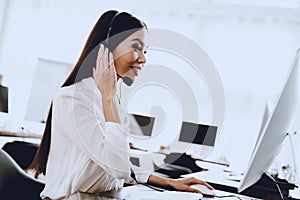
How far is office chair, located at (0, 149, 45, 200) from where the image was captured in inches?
61.2

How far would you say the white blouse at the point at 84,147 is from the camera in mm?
1271

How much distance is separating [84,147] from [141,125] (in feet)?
4.17

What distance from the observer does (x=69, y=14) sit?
3691 mm

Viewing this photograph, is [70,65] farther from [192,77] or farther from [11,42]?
[192,77]

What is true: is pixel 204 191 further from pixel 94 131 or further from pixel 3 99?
pixel 3 99

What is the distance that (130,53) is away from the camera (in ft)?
5.23

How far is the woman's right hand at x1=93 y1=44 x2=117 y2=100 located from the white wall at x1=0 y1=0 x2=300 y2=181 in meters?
1.96

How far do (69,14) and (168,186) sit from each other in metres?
2.63

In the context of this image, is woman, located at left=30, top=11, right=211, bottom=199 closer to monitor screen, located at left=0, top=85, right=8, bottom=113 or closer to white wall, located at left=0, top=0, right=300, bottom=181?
white wall, located at left=0, top=0, right=300, bottom=181

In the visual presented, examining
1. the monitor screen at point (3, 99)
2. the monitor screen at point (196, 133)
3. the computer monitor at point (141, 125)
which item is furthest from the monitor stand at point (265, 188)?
the monitor screen at point (3, 99)

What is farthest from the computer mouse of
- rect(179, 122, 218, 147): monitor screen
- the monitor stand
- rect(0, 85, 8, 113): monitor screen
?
rect(0, 85, 8, 113): monitor screen

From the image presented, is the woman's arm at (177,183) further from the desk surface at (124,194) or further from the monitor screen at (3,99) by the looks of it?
the monitor screen at (3,99)

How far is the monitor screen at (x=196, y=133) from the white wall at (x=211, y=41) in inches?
13.7

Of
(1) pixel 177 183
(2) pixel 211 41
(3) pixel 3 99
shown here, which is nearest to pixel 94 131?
(1) pixel 177 183
